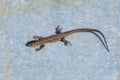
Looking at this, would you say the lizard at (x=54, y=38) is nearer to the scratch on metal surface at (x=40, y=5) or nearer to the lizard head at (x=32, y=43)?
the lizard head at (x=32, y=43)

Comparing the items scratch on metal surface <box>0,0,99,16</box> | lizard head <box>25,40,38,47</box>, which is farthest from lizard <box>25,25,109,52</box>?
scratch on metal surface <box>0,0,99,16</box>

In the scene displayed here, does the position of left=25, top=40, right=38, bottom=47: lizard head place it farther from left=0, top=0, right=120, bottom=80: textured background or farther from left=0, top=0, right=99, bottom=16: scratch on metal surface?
left=0, top=0, right=99, bottom=16: scratch on metal surface

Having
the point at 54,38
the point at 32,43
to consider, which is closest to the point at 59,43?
the point at 54,38

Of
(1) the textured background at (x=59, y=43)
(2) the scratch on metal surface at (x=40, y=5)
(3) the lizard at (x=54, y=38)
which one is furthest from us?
(2) the scratch on metal surface at (x=40, y=5)

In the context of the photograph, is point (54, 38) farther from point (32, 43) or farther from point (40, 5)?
point (40, 5)

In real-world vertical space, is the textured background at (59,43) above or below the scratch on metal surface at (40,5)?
below

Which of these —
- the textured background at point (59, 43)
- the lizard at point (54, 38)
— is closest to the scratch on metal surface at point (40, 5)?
the textured background at point (59, 43)

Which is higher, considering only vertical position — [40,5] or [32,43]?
[40,5]

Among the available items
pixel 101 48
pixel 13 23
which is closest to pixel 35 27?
pixel 13 23

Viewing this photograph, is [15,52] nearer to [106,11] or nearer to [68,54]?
[68,54]
